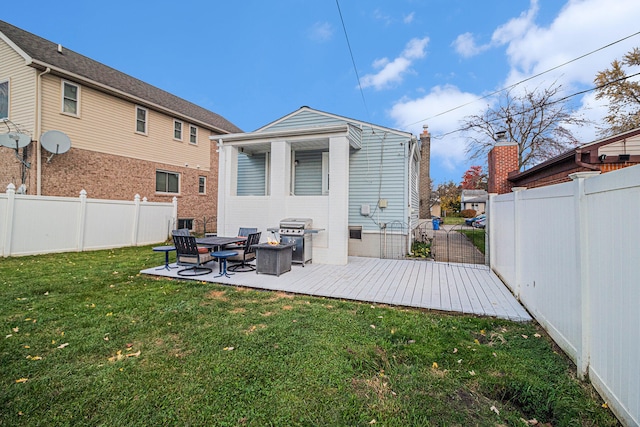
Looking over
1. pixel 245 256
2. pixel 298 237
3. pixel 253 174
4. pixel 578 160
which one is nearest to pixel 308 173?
pixel 253 174

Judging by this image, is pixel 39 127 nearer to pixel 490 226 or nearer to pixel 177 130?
pixel 177 130

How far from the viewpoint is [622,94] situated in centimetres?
1736

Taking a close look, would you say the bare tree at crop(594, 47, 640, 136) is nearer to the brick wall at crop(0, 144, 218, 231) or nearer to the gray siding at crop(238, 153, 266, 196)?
the gray siding at crop(238, 153, 266, 196)

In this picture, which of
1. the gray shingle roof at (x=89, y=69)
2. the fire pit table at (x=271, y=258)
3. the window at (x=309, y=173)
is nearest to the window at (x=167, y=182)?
the gray shingle roof at (x=89, y=69)

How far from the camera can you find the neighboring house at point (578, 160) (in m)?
7.42

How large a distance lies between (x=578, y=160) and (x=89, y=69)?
18.2 meters

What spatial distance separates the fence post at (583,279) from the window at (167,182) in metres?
16.4

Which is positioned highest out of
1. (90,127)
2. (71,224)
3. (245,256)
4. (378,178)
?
(90,127)

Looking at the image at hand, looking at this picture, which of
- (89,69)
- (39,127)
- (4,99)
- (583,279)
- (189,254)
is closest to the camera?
(583,279)

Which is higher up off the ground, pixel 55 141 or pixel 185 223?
pixel 55 141

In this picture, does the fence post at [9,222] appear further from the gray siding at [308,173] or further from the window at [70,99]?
the gray siding at [308,173]

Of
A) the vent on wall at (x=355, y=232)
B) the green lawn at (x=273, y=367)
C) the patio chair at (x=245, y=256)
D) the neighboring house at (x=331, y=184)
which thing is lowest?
the green lawn at (x=273, y=367)

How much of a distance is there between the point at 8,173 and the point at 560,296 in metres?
16.6

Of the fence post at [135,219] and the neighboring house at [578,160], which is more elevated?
the neighboring house at [578,160]
